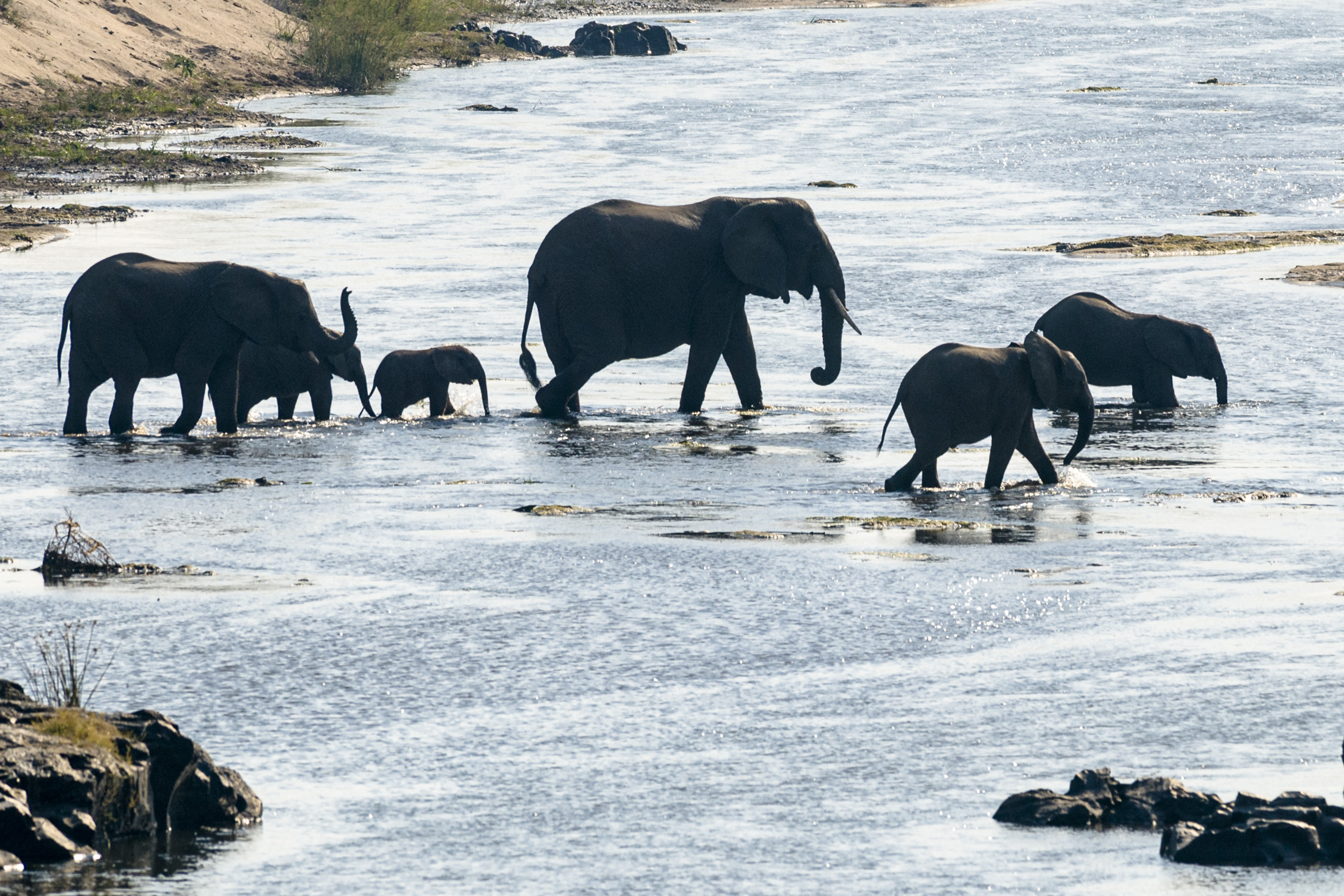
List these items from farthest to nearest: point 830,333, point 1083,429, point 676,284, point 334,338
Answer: point 830,333 < point 676,284 < point 334,338 < point 1083,429

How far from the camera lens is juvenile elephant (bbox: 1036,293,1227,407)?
20.8 meters

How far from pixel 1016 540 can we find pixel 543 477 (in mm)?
4102

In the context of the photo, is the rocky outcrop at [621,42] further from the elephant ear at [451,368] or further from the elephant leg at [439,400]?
the elephant ear at [451,368]

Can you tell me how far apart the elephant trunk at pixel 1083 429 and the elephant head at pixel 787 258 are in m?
4.10

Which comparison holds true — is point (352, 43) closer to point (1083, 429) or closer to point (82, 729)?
point (1083, 429)

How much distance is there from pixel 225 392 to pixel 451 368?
241 centimetres

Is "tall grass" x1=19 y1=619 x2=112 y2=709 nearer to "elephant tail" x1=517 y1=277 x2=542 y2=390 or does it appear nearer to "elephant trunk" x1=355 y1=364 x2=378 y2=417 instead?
"elephant trunk" x1=355 y1=364 x2=378 y2=417

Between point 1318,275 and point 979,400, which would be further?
point 1318,275

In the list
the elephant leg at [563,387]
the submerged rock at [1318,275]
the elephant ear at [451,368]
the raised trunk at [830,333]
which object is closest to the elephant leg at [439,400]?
the elephant ear at [451,368]

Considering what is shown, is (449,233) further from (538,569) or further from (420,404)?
(538,569)

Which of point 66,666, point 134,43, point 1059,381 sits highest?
point 134,43

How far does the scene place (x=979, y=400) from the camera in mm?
15188

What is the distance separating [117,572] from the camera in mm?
12219

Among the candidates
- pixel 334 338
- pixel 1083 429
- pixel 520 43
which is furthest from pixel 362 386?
pixel 520 43
